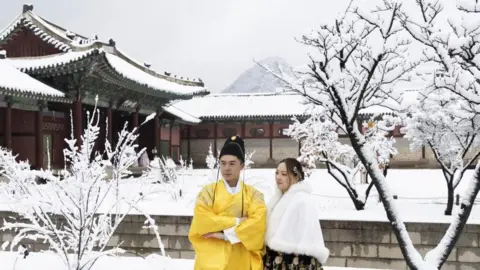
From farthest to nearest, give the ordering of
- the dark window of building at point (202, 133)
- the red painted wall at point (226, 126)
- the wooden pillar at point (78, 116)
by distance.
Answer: the dark window of building at point (202, 133) → the red painted wall at point (226, 126) → the wooden pillar at point (78, 116)

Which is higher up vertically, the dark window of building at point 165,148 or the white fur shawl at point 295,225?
the dark window of building at point 165,148

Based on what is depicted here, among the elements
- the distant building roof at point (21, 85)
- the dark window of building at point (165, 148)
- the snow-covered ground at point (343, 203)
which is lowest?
the snow-covered ground at point (343, 203)

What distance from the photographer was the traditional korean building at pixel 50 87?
14516 mm

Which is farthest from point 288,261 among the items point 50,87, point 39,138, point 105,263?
point 50,87

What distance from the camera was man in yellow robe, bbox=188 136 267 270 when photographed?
3.25 meters

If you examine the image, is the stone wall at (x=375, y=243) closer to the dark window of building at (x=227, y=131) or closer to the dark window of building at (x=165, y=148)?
the dark window of building at (x=165, y=148)

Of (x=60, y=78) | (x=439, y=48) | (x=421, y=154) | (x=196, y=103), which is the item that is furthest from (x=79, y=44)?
(x=421, y=154)

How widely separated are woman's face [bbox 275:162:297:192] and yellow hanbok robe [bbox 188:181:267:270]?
0.74 ft

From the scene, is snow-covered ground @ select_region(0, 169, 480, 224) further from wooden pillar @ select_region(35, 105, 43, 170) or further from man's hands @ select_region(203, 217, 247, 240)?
man's hands @ select_region(203, 217, 247, 240)

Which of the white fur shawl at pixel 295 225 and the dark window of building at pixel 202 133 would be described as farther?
the dark window of building at pixel 202 133

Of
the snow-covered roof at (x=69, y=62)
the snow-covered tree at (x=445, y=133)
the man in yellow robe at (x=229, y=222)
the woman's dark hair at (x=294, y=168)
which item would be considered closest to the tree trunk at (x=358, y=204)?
the snow-covered tree at (x=445, y=133)

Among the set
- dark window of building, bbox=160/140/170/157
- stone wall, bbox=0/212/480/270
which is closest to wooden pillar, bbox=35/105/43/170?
stone wall, bbox=0/212/480/270

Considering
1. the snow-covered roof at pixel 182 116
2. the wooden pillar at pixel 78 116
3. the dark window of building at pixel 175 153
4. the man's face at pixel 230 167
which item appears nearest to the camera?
the man's face at pixel 230 167

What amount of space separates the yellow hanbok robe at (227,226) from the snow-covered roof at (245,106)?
991 inches
